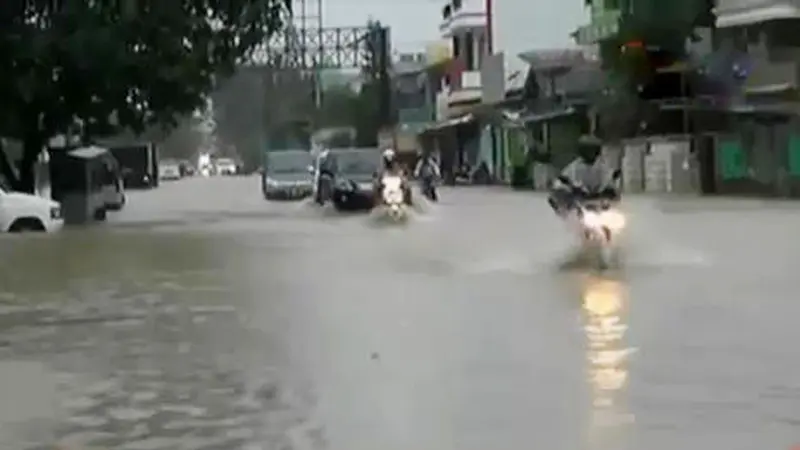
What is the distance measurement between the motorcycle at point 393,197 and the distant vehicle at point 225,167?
11345 centimetres

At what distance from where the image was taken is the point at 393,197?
127 ft

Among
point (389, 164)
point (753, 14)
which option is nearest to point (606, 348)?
point (389, 164)

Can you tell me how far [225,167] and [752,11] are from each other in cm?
10648

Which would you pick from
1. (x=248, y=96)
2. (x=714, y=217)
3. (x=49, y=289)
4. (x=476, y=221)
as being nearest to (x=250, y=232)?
(x=476, y=221)

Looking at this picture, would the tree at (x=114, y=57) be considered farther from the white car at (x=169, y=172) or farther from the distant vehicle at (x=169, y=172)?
the white car at (x=169, y=172)

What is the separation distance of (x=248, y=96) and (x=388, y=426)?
143 m

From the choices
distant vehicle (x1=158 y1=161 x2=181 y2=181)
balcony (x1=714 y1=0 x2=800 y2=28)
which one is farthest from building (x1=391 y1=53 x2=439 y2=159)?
balcony (x1=714 y1=0 x2=800 y2=28)

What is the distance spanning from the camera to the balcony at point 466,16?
91.9m

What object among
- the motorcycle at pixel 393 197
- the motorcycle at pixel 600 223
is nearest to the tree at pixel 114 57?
the motorcycle at pixel 393 197

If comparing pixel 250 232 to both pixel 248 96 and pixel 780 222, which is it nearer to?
pixel 780 222

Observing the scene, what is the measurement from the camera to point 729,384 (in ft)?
39.4

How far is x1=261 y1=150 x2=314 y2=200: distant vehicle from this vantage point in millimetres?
60906

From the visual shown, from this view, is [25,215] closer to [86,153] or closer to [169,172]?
[86,153]

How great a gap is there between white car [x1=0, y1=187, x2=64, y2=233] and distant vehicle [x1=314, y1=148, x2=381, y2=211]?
1007 centimetres
